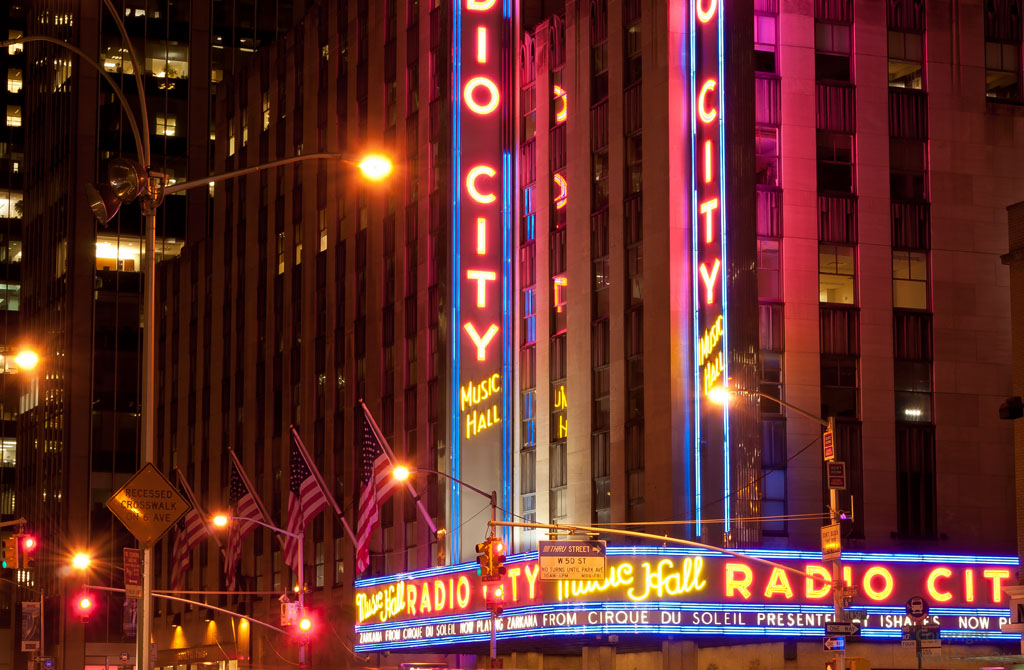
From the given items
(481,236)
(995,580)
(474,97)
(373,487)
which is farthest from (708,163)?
(373,487)

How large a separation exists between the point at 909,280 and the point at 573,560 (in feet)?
58.9

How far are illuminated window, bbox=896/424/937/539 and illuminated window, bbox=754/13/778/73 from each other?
13326 mm

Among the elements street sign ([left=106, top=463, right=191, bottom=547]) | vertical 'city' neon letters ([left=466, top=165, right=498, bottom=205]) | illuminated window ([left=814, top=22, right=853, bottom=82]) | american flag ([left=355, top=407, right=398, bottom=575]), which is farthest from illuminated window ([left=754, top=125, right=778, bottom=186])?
street sign ([left=106, top=463, right=191, bottom=547])

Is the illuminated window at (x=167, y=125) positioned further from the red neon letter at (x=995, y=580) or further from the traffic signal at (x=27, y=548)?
the red neon letter at (x=995, y=580)

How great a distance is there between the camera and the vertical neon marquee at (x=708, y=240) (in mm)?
49812

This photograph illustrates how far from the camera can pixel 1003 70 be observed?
56.2 metres

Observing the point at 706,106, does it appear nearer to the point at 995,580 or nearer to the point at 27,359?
the point at 995,580

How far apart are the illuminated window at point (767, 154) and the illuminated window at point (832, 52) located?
9.66ft

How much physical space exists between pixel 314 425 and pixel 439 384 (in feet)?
52.6

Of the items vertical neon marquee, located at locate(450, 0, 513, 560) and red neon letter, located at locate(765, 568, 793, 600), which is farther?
vertical neon marquee, located at locate(450, 0, 513, 560)

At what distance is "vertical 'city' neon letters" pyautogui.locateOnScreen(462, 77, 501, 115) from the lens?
62.8m

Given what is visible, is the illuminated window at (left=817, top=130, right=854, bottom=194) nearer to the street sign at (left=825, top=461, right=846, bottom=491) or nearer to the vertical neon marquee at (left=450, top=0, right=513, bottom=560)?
the vertical neon marquee at (left=450, top=0, right=513, bottom=560)

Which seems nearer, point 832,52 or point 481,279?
point 832,52

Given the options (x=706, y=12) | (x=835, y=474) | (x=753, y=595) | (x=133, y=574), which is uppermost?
(x=706, y=12)
